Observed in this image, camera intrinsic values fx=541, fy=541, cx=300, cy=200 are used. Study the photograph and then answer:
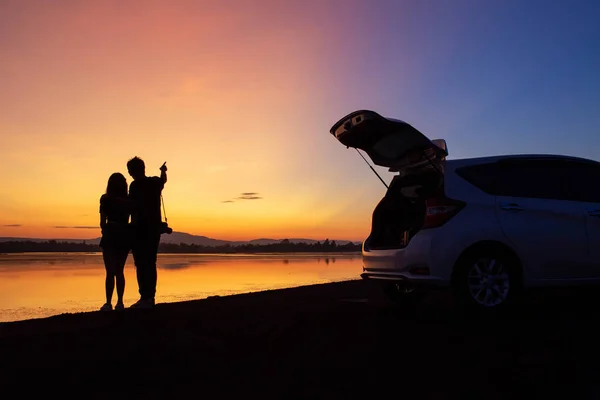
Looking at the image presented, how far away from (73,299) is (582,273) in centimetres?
1088

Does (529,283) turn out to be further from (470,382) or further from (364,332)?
(470,382)

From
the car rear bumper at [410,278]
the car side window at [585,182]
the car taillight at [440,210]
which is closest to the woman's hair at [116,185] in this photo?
the car rear bumper at [410,278]

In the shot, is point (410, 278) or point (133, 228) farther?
point (133, 228)

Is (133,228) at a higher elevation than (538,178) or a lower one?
lower

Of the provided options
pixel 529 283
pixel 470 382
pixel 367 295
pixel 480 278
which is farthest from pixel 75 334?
pixel 367 295

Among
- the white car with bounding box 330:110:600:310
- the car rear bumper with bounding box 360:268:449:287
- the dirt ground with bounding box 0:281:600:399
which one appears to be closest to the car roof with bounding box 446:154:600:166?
the white car with bounding box 330:110:600:310

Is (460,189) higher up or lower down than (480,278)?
higher up

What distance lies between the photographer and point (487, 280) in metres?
6.23

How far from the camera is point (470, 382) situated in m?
3.90

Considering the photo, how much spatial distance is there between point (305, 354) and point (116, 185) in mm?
4481

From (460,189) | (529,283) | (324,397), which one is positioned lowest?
(324,397)

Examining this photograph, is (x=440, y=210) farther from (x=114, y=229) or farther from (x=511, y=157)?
(x=114, y=229)

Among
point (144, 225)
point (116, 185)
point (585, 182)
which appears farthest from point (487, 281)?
point (116, 185)

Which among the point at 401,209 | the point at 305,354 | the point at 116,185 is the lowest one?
the point at 305,354
